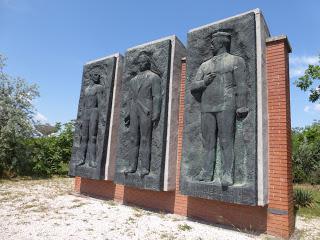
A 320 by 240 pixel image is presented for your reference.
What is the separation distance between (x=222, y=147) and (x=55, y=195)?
16.5 feet

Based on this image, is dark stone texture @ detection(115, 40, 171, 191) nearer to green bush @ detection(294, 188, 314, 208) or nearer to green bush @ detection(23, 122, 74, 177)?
green bush @ detection(294, 188, 314, 208)

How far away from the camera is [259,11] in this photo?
546 centimetres

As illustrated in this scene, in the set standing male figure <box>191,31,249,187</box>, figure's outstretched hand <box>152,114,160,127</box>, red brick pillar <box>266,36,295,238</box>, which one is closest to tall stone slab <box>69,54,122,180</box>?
figure's outstretched hand <box>152,114,160,127</box>

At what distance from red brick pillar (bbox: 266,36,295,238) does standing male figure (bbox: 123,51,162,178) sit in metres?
2.37

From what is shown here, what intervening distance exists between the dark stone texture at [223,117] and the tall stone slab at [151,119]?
560 millimetres

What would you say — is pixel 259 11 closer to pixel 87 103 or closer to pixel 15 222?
pixel 87 103

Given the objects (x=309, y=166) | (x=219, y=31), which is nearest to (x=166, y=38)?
(x=219, y=31)

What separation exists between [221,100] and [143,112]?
192 centimetres

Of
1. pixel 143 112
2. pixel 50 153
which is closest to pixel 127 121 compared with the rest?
pixel 143 112

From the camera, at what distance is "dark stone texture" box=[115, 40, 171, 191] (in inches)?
250

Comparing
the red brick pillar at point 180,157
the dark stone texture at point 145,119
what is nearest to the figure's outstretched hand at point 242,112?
the red brick pillar at point 180,157

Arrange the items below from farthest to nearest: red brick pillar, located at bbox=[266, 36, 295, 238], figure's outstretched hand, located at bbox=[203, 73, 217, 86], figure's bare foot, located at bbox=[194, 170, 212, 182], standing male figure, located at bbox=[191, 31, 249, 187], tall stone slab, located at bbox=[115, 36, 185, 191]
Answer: tall stone slab, located at bbox=[115, 36, 185, 191]
figure's outstretched hand, located at bbox=[203, 73, 217, 86]
figure's bare foot, located at bbox=[194, 170, 212, 182]
standing male figure, located at bbox=[191, 31, 249, 187]
red brick pillar, located at bbox=[266, 36, 295, 238]

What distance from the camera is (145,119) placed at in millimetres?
6578

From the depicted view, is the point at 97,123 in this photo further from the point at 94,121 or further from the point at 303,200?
the point at 303,200
